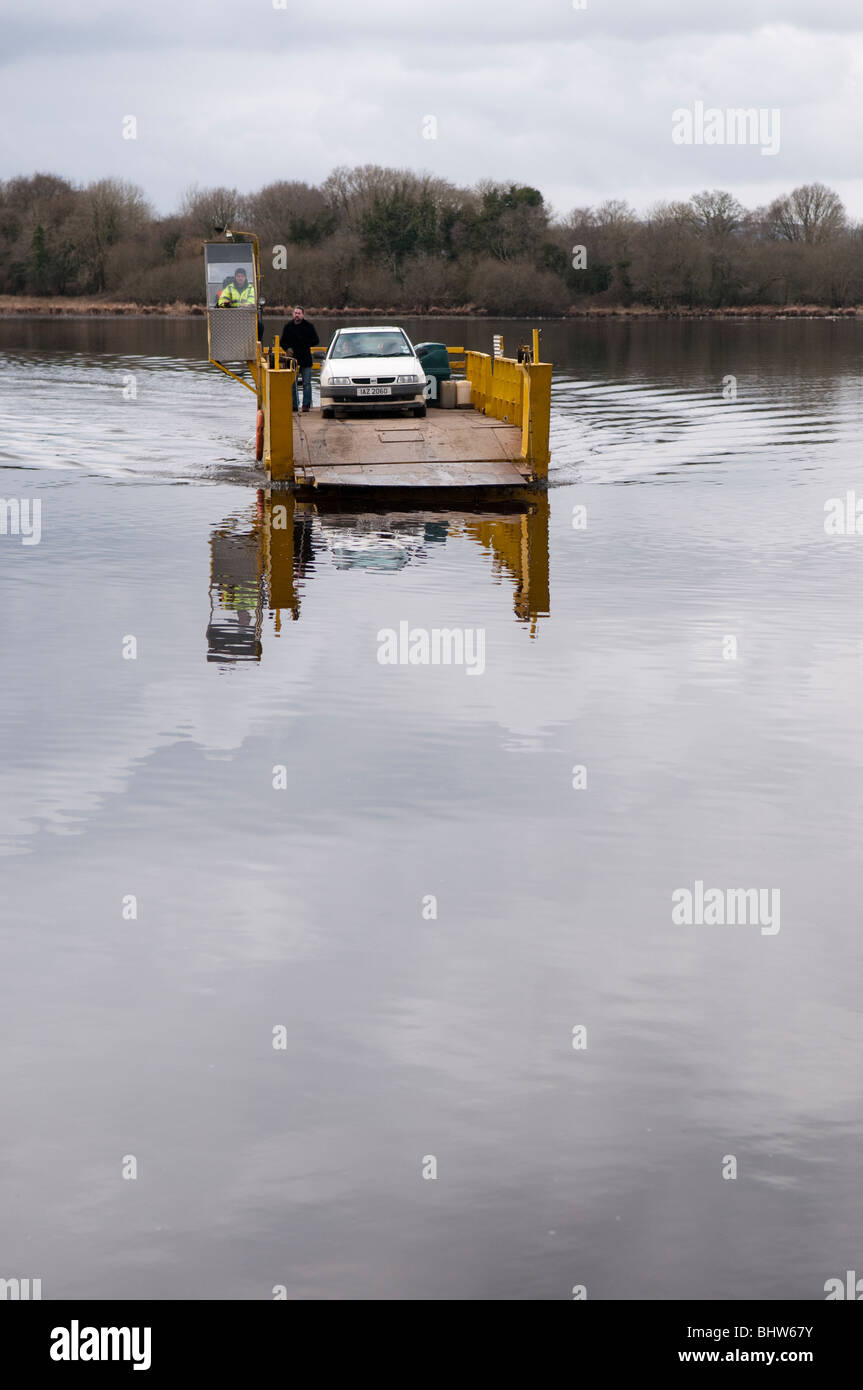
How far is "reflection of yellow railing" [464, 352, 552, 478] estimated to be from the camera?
20.5 meters

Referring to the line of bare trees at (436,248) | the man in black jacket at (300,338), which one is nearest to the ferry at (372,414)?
the man in black jacket at (300,338)

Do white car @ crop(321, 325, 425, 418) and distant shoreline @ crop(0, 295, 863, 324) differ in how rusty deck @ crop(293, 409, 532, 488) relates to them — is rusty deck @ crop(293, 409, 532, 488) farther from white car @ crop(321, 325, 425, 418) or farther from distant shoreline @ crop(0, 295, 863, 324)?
distant shoreline @ crop(0, 295, 863, 324)

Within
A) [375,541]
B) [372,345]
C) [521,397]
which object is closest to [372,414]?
[372,345]

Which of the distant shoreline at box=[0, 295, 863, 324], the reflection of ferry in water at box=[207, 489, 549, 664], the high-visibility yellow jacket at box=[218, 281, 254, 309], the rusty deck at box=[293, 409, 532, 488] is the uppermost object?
the distant shoreline at box=[0, 295, 863, 324]

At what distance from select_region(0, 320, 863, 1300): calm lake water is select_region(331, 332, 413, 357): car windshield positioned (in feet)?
31.3

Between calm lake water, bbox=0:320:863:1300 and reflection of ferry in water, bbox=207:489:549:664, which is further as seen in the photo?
reflection of ferry in water, bbox=207:489:549:664

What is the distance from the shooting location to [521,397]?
2216cm

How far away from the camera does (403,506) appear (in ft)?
69.7

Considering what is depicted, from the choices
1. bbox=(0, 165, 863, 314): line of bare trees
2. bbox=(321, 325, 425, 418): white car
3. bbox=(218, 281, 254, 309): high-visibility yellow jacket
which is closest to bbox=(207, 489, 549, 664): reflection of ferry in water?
bbox=(321, 325, 425, 418): white car

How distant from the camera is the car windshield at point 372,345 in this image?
81.3 feet

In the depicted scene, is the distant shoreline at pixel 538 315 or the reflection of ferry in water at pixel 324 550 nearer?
the reflection of ferry in water at pixel 324 550

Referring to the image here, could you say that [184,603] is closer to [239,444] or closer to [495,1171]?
[495,1171]

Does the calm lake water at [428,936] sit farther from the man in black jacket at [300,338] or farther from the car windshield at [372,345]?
the car windshield at [372,345]

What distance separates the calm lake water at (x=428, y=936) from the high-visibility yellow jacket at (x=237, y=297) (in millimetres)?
8056
